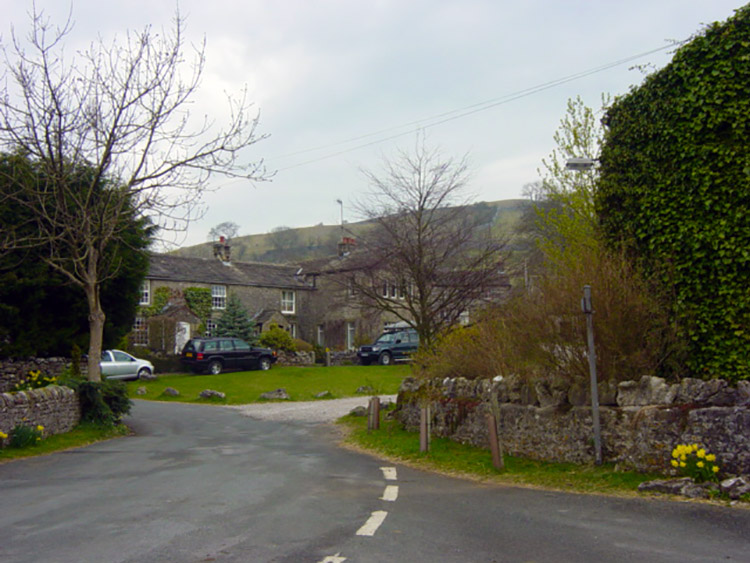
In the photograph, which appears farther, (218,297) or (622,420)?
(218,297)

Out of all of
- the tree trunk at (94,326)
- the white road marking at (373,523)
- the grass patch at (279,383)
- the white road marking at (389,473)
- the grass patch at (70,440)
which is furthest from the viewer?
the grass patch at (279,383)

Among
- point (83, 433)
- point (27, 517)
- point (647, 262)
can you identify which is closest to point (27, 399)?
point (83, 433)

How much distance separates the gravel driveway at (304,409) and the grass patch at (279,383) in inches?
52.6

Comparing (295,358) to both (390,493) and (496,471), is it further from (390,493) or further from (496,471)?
(390,493)

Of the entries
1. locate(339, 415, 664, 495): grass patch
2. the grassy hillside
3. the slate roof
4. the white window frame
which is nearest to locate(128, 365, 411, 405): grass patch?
the slate roof

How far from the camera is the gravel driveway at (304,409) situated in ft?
72.0

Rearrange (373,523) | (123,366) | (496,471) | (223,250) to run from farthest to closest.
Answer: (223,250), (123,366), (496,471), (373,523)

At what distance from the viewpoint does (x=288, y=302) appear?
5516 cm

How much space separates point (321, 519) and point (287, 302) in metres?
48.0

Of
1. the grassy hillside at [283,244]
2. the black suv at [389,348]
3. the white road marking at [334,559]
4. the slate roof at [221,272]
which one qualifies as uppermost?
the grassy hillside at [283,244]

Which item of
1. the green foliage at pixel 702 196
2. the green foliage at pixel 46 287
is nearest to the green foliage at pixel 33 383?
the green foliage at pixel 46 287

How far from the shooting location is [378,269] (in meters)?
20.9

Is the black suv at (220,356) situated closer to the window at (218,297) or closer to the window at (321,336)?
the window at (218,297)

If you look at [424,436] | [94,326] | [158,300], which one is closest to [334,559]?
[424,436]
